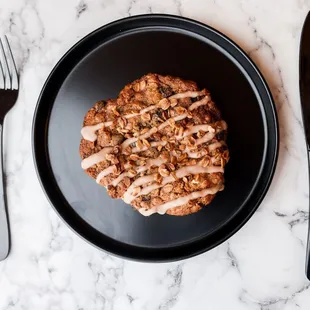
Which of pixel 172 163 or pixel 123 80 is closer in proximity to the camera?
pixel 172 163

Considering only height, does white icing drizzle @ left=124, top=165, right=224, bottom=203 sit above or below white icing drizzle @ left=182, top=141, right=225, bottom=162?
below

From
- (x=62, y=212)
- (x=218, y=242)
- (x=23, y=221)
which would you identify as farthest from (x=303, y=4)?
(x=23, y=221)

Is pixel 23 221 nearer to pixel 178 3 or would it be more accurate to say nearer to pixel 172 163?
pixel 172 163

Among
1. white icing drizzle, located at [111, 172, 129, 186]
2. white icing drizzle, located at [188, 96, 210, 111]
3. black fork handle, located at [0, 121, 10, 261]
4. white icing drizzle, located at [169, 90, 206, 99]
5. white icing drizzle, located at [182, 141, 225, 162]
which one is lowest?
black fork handle, located at [0, 121, 10, 261]

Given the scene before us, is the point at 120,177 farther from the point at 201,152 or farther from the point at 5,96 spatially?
the point at 5,96

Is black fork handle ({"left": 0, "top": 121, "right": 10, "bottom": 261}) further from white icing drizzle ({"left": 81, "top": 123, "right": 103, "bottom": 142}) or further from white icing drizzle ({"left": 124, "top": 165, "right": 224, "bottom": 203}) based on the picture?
white icing drizzle ({"left": 124, "top": 165, "right": 224, "bottom": 203})

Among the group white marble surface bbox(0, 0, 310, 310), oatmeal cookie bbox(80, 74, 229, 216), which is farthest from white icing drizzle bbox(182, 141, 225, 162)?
white marble surface bbox(0, 0, 310, 310)

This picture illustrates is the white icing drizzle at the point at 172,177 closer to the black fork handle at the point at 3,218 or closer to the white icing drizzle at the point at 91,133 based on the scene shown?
the white icing drizzle at the point at 91,133
